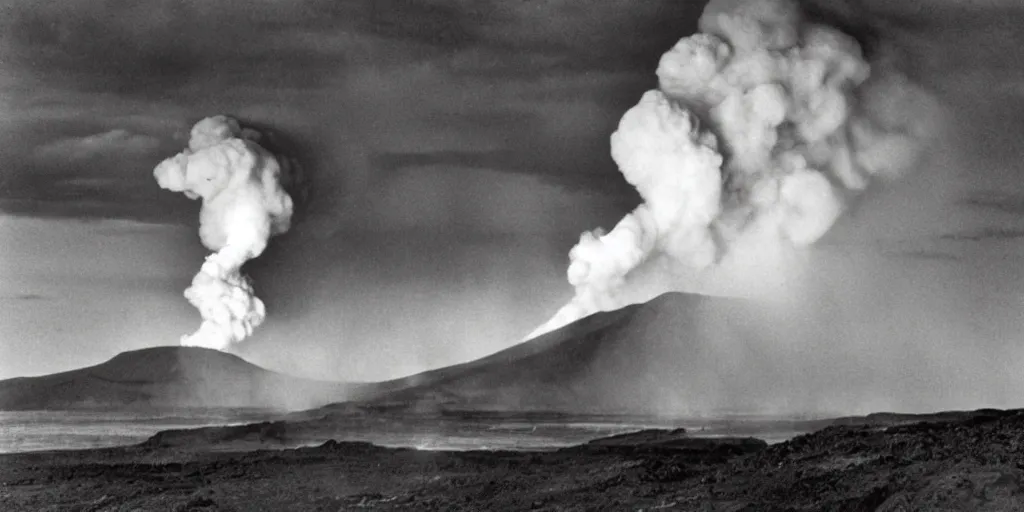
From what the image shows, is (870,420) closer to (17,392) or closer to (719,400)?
(719,400)

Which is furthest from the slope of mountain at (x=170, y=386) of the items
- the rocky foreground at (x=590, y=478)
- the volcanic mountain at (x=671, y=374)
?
the rocky foreground at (x=590, y=478)

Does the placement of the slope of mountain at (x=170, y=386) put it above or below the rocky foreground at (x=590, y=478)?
above

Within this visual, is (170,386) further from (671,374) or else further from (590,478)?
(590,478)

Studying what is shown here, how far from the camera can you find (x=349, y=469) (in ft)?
94.8

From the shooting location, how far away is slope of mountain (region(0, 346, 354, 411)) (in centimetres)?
11000

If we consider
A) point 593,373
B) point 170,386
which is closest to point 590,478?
point 593,373

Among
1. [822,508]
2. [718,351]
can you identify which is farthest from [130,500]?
[718,351]

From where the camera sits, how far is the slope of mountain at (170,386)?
4331 inches

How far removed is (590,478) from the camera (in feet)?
81.1

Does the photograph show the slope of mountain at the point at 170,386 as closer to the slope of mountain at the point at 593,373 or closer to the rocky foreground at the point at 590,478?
the slope of mountain at the point at 593,373

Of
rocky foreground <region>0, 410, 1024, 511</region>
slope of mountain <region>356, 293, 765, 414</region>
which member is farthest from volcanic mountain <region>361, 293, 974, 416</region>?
rocky foreground <region>0, 410, 1024, 511</region>

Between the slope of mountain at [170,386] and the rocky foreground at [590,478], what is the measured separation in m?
73.5

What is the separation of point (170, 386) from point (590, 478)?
9917 centimetres

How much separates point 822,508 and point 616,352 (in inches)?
2945
